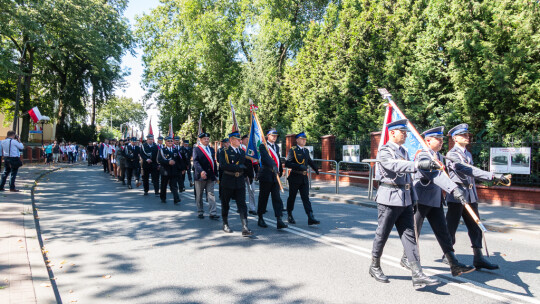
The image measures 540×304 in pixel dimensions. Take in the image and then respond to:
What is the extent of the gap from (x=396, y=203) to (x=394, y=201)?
1.2 inches

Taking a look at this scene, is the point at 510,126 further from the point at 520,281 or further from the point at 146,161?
the point at 146,161

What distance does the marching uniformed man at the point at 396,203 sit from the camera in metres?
4.58

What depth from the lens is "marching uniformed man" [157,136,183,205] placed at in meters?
11.4

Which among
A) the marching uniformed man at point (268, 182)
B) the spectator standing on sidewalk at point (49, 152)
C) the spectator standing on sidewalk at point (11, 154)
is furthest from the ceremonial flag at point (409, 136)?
the spectator standing on sidewalk at point (49, 152)

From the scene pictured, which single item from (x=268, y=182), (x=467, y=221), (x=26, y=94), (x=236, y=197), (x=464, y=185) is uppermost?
(x=26, y=94)

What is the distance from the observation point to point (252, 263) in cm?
555

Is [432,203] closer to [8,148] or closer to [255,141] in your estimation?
[255,141]

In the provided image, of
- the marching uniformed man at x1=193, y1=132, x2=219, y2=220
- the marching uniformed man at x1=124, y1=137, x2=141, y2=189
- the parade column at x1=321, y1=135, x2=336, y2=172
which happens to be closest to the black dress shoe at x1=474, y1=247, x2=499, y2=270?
the marching uniformed man at x1=193, y1=132, x2=219, y2=220

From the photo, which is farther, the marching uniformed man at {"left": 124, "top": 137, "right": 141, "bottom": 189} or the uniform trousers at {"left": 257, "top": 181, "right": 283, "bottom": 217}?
the marching uniformed man at {"left": 124, "top": 137, "right": 141, "bottom": 189}

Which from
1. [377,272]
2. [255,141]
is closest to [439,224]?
[377,272]

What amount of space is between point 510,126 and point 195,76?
3075 cm

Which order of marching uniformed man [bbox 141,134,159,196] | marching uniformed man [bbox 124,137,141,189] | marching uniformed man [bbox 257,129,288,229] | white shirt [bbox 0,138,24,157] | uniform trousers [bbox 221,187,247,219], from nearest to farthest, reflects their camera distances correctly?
uniform trousers [bbox 221,187,247,219]
marching uniformed man [bbox 257,129,288,229]
white shirt [bbox 0,138,24,157]
marching uniformed man [bbox 141,134,159,196]
marching uniformed man [bbox 124,137,141,189]

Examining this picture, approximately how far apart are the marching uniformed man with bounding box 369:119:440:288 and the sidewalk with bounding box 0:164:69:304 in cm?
366

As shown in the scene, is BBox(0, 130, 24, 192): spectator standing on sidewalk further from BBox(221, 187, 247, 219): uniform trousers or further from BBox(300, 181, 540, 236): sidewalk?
BBox(300, 181, 540, 236): sidewalk
